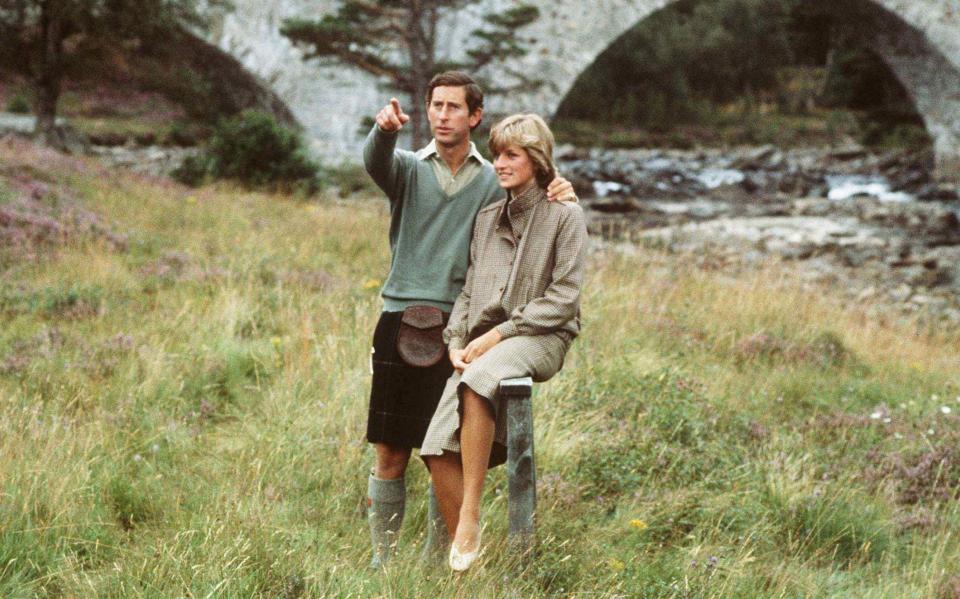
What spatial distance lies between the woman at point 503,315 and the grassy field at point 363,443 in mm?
301

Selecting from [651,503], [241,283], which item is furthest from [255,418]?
[241,283]

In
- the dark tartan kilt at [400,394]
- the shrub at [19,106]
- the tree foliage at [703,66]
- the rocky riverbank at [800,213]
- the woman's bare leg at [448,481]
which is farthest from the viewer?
the tree foliage at [703,66]

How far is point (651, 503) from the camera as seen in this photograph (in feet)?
11.8

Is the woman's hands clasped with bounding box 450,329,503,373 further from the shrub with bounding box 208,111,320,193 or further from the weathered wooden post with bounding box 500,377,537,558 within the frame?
the shrub with bounding box 208,111,320,193

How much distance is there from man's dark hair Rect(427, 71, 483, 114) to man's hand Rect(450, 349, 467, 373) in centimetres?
72

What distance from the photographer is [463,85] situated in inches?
111

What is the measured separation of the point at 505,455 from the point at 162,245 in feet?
17.2

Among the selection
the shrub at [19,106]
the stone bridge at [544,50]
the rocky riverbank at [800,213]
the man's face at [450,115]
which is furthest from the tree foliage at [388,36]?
the shrub at [19,106]

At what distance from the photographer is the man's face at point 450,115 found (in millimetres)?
2816

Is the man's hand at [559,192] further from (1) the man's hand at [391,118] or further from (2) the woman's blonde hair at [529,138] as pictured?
(1) the man's hand at [391,118]

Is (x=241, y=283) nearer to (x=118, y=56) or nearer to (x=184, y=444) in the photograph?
(x=184, y=444)

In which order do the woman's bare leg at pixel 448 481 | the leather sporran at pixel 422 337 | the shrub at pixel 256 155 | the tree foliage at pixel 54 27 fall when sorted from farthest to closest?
the tree foliage at pixel 54 27
the shrub at pixel 256 155
the leather sporran at pixel 422 337
the woman's bare leg at pixel 448 481

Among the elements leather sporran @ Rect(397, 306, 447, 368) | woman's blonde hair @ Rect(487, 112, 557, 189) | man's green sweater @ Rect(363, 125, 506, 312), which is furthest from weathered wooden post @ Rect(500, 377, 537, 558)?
woman's blonde hair @ Rect(487, 112, 557, 189)

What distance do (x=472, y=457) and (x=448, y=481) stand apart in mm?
216
